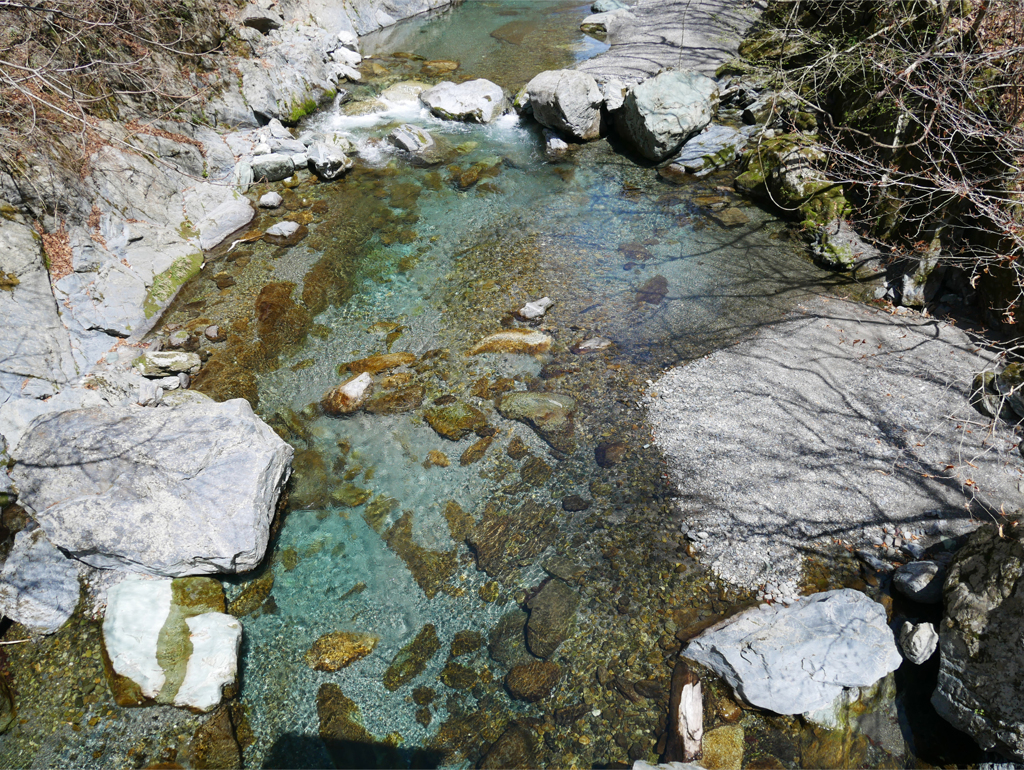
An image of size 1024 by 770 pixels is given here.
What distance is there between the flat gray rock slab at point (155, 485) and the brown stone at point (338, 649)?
37.7 inches

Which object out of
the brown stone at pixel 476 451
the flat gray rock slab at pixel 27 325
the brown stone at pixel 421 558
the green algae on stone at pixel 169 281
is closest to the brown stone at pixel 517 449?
the brown stone at pixel 476 451

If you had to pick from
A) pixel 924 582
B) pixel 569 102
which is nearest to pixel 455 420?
pixel 924 582

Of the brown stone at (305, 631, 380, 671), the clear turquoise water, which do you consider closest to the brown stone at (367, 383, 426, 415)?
the clear turquoise water

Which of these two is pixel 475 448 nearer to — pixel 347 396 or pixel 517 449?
pixel 517 449

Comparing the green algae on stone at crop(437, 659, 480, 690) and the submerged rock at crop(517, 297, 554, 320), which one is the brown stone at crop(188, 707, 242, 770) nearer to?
the green algae on stone at crop(437, 659, 480, 690)

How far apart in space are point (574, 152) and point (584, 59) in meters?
4.76

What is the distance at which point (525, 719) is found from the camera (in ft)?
12.4

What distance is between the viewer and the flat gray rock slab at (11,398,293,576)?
441 cm

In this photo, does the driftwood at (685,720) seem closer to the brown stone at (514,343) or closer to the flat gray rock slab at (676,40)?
the brown stone at (514,343)

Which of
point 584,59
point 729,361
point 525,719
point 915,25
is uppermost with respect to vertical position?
point 915,25

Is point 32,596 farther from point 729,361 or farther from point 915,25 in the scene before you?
point 915,25

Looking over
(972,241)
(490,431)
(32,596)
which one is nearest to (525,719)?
(490,431)

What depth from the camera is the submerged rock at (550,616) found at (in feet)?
13.5

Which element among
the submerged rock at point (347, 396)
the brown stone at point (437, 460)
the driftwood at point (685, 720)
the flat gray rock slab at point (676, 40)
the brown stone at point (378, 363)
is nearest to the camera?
the driftwood at point (685, 720)
